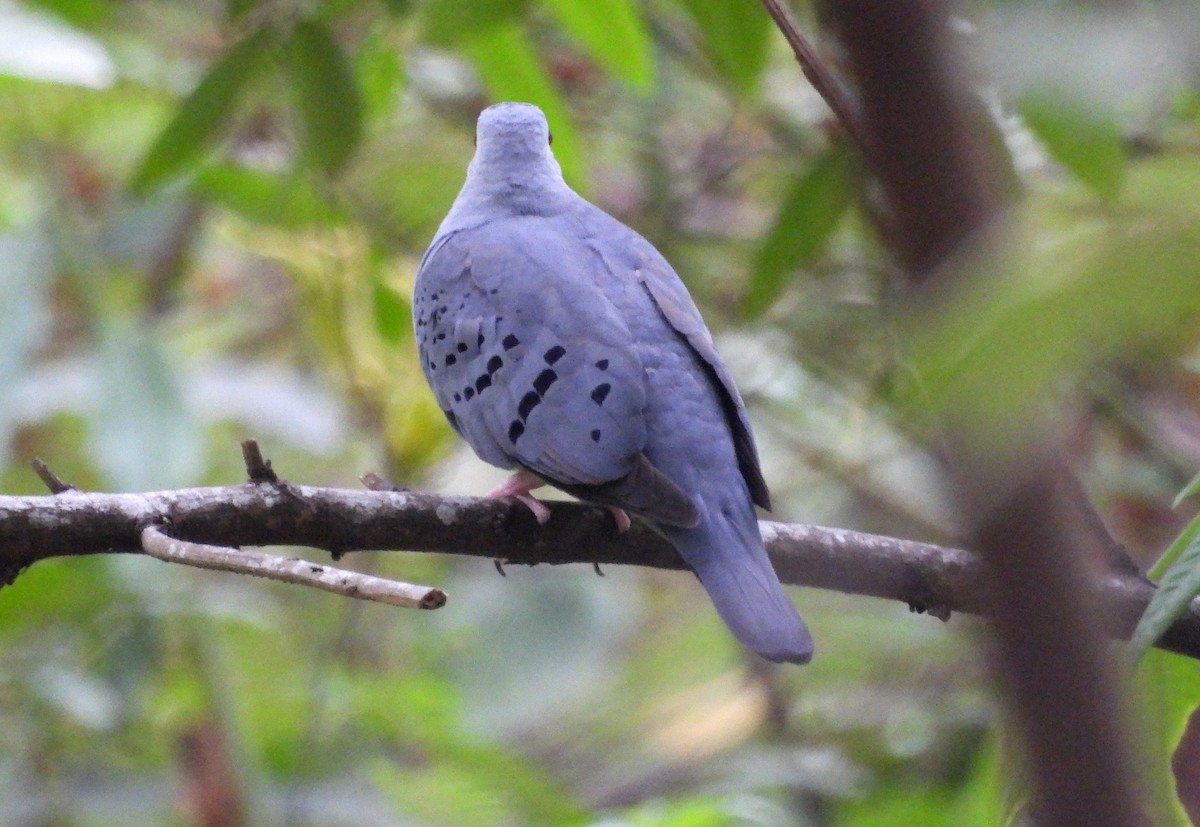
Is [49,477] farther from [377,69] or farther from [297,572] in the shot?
[377,69]

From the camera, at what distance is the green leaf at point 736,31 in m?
2.33

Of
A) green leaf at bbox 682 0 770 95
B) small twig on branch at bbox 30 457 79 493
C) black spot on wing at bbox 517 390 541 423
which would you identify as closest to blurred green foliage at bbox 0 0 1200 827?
green leaf at bbox 682 0 770 95

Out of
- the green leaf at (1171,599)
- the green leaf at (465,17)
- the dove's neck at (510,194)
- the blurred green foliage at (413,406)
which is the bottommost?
the blurred green foliage at (413,406)

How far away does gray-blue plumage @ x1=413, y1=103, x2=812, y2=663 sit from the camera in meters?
2.30

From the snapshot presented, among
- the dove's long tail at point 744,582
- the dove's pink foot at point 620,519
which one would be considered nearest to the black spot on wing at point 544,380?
the dove's pink foot at point 620,519

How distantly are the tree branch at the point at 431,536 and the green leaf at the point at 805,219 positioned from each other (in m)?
0.79

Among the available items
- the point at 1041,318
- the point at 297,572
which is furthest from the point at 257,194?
the point at 1041,318

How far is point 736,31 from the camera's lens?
2381mm

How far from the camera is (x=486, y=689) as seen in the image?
4.73 m

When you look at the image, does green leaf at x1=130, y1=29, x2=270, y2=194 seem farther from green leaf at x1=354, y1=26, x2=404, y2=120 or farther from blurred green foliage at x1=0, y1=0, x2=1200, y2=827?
green leaf at x1=354, y1=26, x2=404, y2=120

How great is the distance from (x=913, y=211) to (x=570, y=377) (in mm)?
2132

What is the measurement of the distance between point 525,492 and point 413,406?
1.13 metres

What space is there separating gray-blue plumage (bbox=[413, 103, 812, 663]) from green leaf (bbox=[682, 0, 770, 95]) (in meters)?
0.54

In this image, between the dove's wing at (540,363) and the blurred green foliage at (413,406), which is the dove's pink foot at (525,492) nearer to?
the dove's wing at (540,363)
